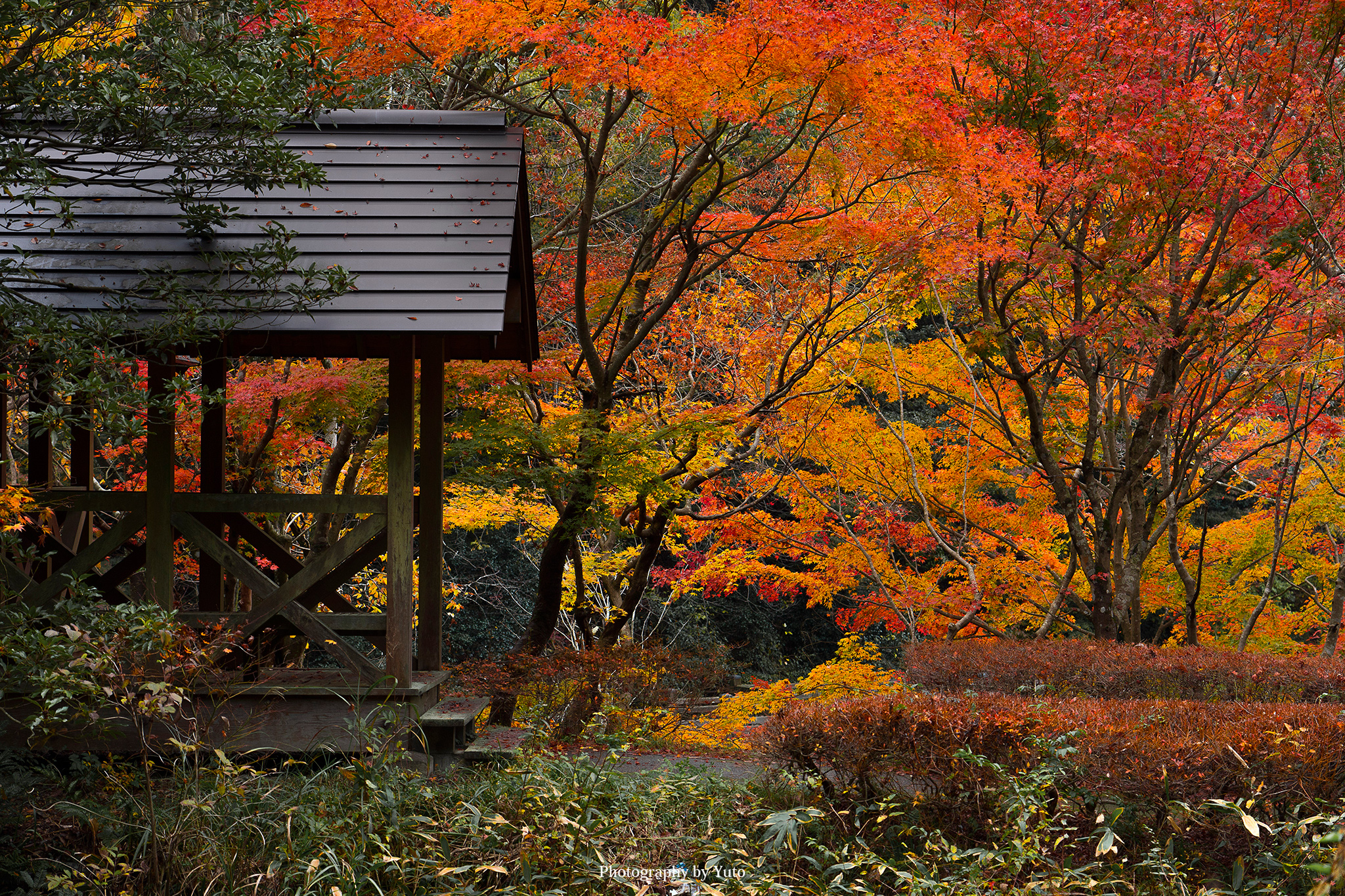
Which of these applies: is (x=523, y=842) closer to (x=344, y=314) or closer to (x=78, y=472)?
(x=344, y=314)

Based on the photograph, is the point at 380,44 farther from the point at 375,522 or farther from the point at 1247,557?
the point at 1247,557

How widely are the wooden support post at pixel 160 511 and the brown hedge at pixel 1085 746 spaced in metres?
3.29

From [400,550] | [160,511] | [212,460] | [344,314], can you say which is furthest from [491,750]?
[212,460]

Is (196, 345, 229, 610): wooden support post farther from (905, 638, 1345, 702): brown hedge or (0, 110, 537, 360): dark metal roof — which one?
(905, 638, 1345, 702): brown hedge

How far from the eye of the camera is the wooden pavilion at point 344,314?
526 cm

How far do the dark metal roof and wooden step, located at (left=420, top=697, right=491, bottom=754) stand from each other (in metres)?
2.11

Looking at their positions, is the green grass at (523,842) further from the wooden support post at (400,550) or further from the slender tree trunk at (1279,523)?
the slender tree trunk at (1279,523)

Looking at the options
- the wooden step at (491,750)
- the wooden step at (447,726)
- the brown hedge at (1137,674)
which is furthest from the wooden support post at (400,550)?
the brown hedge at (1137,674)

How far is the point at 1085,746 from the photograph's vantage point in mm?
4535

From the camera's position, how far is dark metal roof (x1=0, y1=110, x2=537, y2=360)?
206 inches

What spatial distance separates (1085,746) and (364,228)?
459 cm

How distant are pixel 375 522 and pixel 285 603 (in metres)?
0.62

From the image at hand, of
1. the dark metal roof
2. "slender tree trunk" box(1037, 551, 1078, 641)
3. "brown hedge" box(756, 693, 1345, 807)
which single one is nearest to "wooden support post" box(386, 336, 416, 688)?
the dark metal roof

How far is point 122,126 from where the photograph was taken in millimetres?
4473
